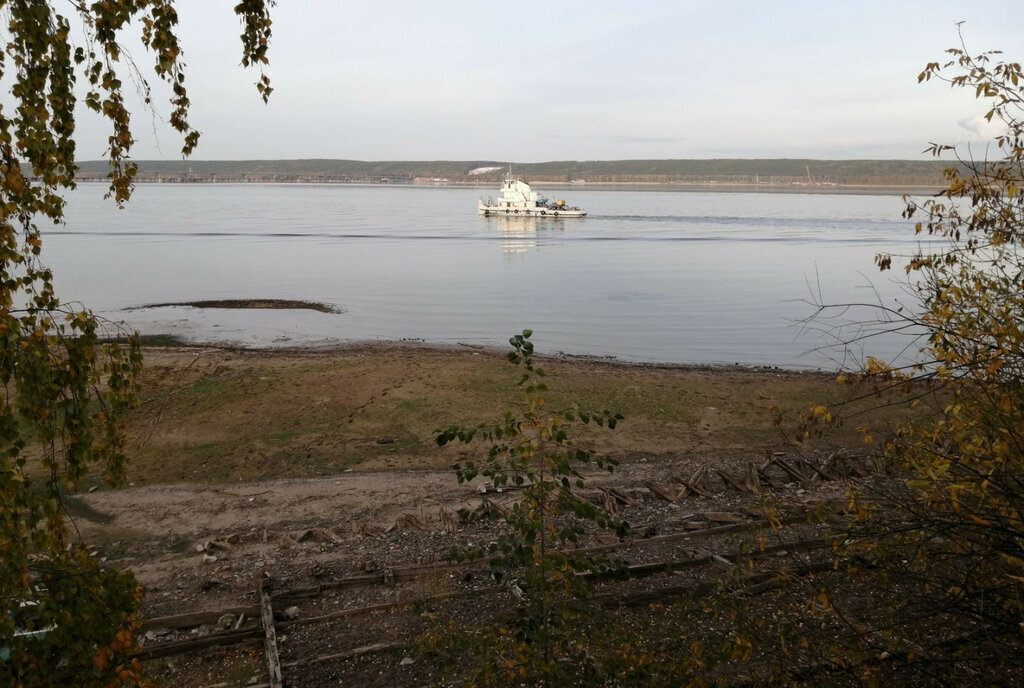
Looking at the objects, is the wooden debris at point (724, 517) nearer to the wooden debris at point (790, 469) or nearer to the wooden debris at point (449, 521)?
the wooden debris at point (790, 469)

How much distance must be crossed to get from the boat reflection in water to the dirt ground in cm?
3969

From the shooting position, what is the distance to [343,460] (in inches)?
565

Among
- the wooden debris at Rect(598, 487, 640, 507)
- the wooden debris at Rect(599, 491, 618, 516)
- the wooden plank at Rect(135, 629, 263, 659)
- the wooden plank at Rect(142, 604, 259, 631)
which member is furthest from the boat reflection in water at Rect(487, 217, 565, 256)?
the wooden plank at Rect(135, 629, 263, 659)

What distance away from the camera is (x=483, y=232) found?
266ft

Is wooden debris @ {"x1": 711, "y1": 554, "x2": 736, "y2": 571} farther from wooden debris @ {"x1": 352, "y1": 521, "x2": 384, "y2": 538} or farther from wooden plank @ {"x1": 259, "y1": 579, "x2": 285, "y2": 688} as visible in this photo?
wooden plank @ {"x1": 259, "y1": 579, "x2": 285, "y2": 688}

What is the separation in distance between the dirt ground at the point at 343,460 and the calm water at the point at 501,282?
Result: 10.7 ft

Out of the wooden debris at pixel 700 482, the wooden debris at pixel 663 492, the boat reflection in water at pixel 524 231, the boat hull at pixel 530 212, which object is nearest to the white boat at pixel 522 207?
the boat hull at pixel 530 212

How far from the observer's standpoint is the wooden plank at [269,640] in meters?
6.96

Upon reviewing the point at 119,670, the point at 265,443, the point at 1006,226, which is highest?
the point at 1006,226

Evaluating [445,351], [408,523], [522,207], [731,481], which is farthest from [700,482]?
[522,207]

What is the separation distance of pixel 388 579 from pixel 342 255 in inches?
1912

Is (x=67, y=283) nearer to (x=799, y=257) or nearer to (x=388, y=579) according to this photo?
(x=388, y=579)

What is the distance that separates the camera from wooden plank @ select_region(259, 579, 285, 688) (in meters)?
6.96

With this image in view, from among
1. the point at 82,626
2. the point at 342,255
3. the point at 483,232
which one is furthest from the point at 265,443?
the point at 483,232
